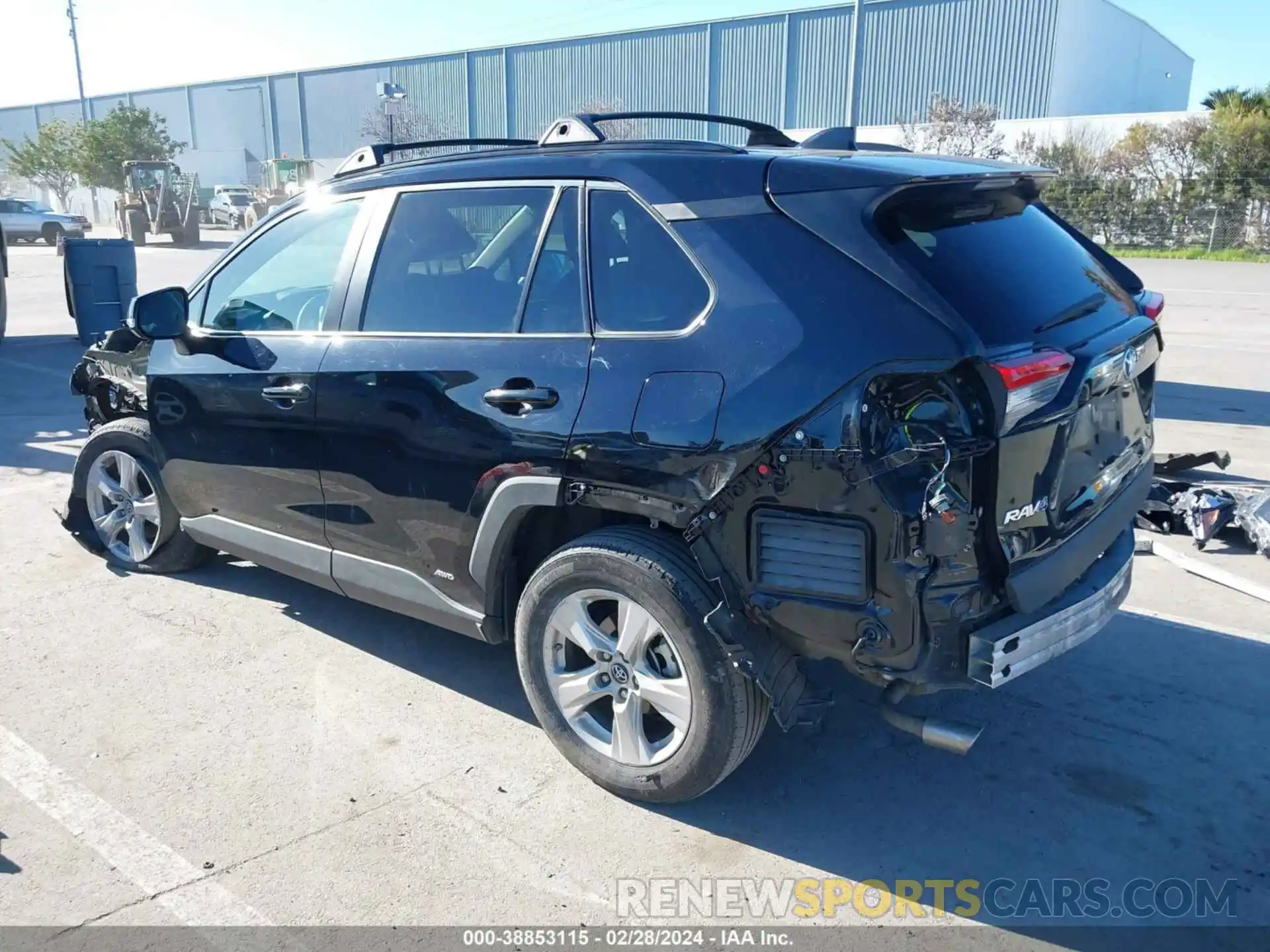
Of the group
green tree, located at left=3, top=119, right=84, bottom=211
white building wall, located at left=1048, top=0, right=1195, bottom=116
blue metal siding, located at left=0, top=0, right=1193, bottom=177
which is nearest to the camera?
blue metal siding, located at left=0, top=0, right=1193, bottom=177

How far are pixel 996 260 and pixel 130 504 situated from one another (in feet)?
14.2

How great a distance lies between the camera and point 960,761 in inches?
142

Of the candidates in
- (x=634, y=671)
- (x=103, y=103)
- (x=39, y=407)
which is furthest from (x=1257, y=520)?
(x=103, y=103)

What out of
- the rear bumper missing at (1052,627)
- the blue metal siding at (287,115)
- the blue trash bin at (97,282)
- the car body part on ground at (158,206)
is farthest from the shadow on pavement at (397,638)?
the blue metal siding at (287,115)

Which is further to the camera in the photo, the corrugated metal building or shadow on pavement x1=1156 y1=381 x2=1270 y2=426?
the corrugated metal building

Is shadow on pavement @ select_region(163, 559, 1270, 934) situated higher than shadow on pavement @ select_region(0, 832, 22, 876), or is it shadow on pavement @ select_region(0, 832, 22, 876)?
shadow on pavement @ select_region(163, 559, 1270, 934)

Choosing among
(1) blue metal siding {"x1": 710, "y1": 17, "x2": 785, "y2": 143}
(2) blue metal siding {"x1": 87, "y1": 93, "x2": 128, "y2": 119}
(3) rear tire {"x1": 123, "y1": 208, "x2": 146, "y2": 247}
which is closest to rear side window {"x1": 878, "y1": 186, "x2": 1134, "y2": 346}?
(3) rear tire {"x1": 123, "y1": 208, "x2": 146, "y2": 247}

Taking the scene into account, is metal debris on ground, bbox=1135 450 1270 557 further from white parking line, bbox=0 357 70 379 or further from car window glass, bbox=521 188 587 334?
white parking line, bbox=0 357 70 379

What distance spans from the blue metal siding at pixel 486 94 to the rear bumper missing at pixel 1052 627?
171ft

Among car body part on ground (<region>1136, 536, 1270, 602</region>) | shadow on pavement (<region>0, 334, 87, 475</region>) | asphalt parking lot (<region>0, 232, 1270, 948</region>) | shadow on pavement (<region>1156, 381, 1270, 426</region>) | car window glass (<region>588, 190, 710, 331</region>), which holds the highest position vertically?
car window glass (<region>588, 190, 710, 331</region>)

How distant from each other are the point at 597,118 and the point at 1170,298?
53.6ft

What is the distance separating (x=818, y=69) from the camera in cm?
4475

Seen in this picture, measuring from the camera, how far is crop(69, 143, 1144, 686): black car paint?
9.01ft

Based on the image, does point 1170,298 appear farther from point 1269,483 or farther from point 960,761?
point 960,761
